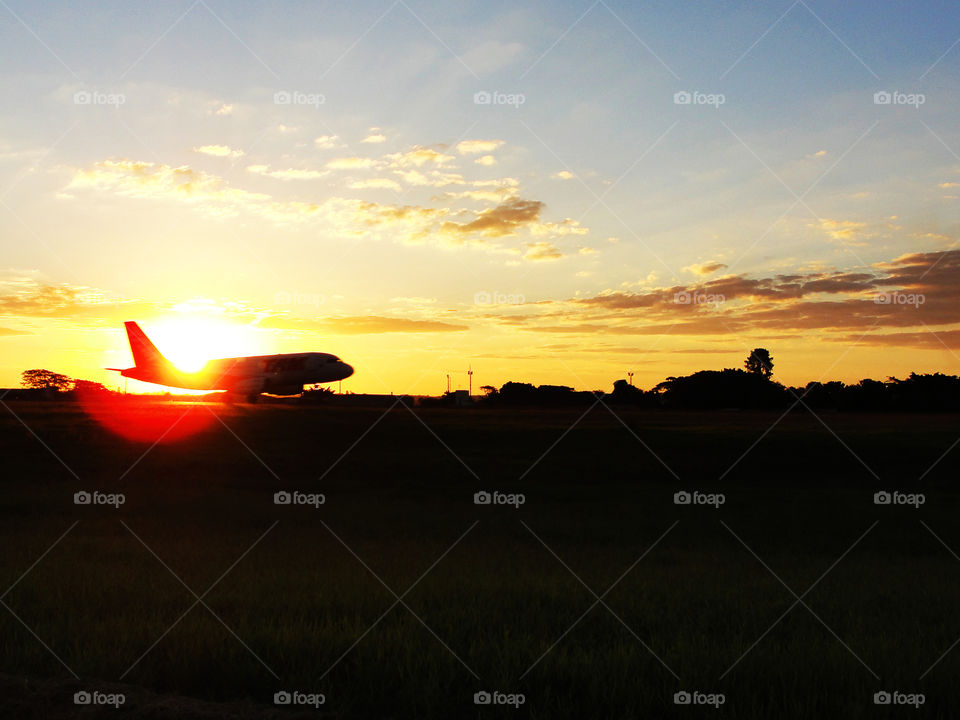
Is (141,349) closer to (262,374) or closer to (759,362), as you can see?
(262,374)

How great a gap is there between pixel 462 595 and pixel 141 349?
261 feet

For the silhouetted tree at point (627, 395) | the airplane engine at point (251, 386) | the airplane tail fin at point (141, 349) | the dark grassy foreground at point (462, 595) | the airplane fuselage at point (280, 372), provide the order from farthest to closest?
the silhouetted tree at point (627, 395)
the airplane tail fin at point (141, 349)
the airplane engine at point (251, 386)
the airplane fuselage at point (280, 372)
the dark grassy foreground at point (462, 595)

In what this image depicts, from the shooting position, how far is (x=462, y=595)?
42.6 feet

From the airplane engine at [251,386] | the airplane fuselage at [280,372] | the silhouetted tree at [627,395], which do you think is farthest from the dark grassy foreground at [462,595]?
the silhouetted tree at [627,395]

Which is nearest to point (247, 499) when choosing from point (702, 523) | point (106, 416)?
point (702, 523)

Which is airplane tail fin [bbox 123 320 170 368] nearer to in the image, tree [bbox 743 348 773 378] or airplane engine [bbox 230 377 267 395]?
airplane engine [bbox 230 377 267 395]

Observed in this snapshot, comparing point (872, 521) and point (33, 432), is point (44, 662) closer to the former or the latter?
point (872, 521)

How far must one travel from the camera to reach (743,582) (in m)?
15.4

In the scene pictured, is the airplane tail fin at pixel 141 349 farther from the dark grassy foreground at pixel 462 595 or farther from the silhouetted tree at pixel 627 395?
the silhouetted tree at pixel 627 395

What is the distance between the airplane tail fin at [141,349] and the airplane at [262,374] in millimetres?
3807

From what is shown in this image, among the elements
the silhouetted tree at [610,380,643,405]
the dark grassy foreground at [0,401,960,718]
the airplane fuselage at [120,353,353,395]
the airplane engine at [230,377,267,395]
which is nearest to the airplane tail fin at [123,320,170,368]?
the airplane fuselage at [120,353,353,395]

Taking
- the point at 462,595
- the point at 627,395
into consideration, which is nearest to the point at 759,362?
the point at 627,395

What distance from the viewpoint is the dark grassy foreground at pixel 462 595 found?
28.5 feet

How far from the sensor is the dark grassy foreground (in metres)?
8.68
